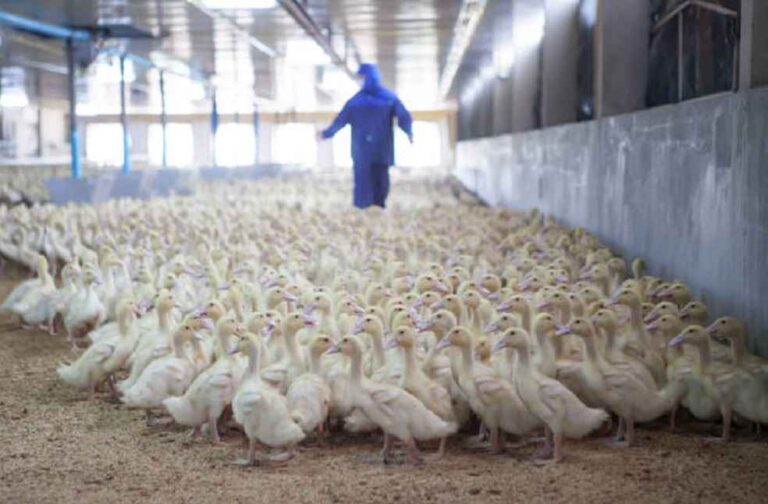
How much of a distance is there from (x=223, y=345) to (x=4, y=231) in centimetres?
933

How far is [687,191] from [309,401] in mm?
4435

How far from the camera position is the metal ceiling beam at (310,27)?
53.1 feet

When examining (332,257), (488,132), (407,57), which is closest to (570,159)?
(332,257)

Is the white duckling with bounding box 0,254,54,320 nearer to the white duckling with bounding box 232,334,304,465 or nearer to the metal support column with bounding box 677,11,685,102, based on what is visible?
the white duckling with bounding box 232,334,304,465

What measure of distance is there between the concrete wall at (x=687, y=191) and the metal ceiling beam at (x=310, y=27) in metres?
4.11

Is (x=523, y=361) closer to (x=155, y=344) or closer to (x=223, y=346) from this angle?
(x=223, y=346)

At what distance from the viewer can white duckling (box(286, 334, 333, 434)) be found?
5.86 metres

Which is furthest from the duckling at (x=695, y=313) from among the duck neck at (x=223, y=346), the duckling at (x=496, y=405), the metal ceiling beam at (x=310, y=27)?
the metal ceiling beam at (x=310, y=27)

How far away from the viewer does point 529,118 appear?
22047mm

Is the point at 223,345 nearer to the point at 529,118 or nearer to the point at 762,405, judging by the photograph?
the point at 762,405

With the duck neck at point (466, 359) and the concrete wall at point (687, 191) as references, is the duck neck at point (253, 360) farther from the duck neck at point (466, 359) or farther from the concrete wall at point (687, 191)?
the concrete wall at point (687, 191)

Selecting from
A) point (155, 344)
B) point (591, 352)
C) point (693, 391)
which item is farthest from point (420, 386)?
point (155, 344)

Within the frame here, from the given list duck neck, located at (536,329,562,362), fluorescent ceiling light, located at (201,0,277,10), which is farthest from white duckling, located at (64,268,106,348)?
fluorescent ceiling light, located at (201,0,277,10)

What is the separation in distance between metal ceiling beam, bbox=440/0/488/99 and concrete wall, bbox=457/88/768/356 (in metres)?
3.57
